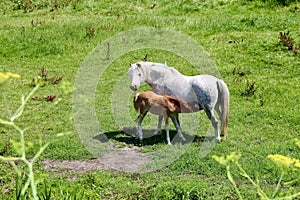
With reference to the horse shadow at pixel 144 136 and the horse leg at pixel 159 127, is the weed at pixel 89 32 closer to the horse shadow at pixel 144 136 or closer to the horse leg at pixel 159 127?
the horse shadow at pixel 144 136

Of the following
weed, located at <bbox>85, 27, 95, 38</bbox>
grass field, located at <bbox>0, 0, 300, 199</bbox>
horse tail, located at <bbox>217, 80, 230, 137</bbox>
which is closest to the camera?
grass field, located at <bbox>0, 0, 300, 199</bbox>

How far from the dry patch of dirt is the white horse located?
1436 millimetres

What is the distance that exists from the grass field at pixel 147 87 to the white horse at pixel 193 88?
63 centimetres

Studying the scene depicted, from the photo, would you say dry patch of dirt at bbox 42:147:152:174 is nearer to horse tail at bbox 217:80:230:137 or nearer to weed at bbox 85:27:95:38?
horse tail at bbox 217:80:230:137

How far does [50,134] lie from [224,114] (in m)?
3.53

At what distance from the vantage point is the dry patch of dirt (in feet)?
30.5

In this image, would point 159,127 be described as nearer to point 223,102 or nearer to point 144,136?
point 144,136

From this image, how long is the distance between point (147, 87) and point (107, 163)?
4.63 meters

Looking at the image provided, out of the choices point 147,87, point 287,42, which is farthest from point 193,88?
point 287,42

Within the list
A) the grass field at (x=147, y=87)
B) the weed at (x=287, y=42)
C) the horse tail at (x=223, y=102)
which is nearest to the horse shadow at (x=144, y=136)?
the grass field at (x=147, y=87)

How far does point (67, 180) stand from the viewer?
28.8 ft

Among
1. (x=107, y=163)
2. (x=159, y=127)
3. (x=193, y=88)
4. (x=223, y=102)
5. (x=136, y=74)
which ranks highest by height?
(x=136, y=74)

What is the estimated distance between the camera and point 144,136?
10867mm

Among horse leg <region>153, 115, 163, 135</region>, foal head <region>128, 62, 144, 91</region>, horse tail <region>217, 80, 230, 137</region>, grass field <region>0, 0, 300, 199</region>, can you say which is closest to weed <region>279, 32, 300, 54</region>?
grass field <region>0, 0, 300, 199</region>
